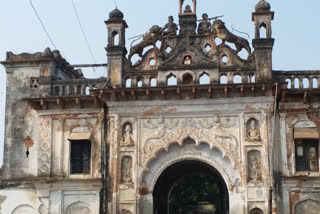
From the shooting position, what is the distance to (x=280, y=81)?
20484mm

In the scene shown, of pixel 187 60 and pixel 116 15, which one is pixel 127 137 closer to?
pixel 187 60

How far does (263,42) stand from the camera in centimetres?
2052

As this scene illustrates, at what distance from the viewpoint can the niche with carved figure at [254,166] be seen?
19672 mm

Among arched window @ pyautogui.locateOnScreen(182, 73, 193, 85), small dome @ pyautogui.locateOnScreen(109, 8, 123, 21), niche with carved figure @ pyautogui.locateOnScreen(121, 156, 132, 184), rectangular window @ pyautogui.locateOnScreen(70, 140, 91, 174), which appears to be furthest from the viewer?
small dome @ pyautogui.locateOnScreen(109, 8, 123, 21)

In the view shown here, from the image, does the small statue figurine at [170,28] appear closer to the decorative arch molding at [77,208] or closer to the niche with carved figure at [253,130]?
the niche with carved figure at [253,130]

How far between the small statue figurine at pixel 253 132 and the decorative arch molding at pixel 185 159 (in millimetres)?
1144

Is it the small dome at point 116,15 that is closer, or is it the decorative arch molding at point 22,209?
the decorative arch molding at point 22,209

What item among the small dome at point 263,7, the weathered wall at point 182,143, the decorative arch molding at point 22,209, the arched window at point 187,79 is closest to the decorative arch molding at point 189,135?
the weathered wall at point 182,143

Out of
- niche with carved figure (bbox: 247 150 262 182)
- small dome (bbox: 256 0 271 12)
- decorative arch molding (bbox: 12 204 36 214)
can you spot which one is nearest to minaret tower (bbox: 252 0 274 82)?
small dome (bbox: 256 0 271 12)

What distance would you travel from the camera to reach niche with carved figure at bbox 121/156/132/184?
66.8ft

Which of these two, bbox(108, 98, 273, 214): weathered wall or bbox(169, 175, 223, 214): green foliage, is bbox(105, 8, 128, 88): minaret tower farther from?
bbox(169, 175, 223, 214): green foliage

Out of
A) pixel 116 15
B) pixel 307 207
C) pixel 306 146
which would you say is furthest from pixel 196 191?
pixel 116 15

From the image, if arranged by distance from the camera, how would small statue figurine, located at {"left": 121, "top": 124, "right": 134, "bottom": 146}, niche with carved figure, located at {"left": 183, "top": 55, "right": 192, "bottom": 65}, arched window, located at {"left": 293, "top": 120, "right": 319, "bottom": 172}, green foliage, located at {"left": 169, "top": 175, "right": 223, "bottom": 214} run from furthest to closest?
1. green foliage, located at {"left": 169, "top": 175, "right": 223, "bottom": 214}
2. niche with carved figure, located at {"left": 183, "top": 55, "right": 192, "bottom": 65}
3. small statue figurine, located at {"left": 121, "top": 124, "right": 134, "bottom": 146}
4. arched window, located at {"left": 293, "top": 120, "right": 319, "bottom": 172}

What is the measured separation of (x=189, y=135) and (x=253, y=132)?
88.6 inches
